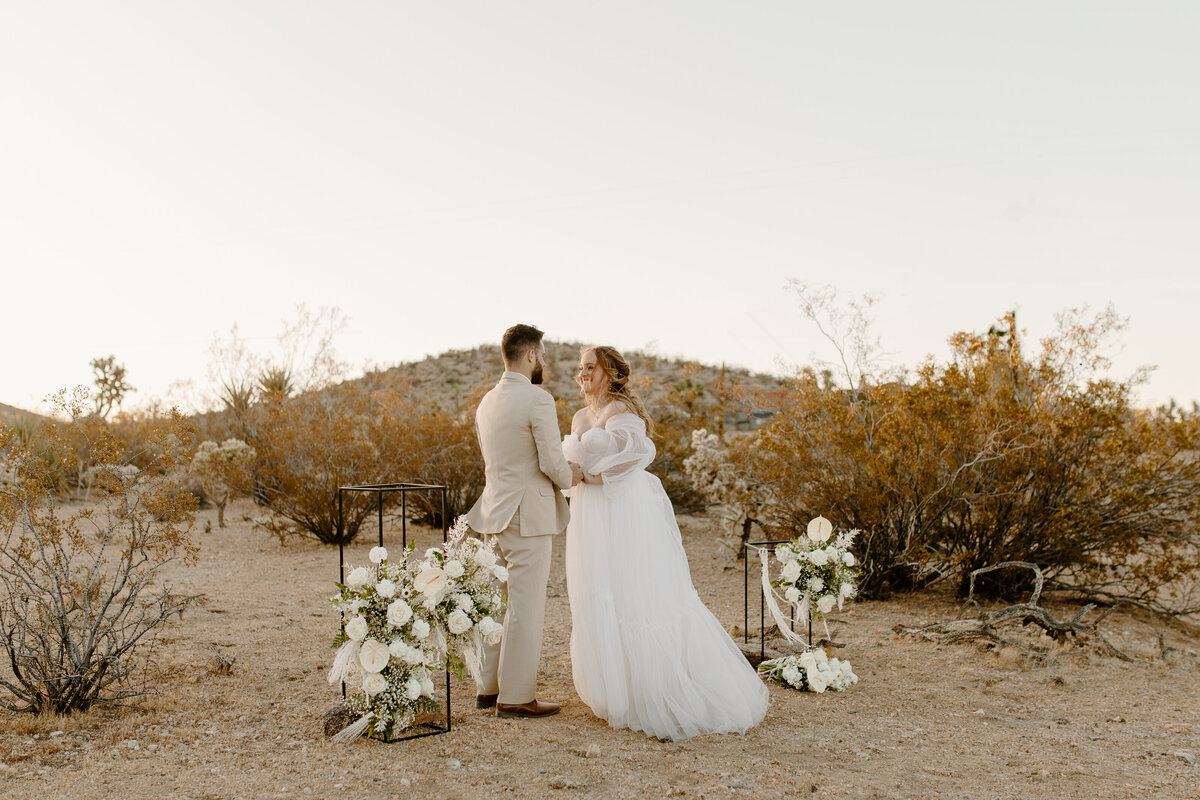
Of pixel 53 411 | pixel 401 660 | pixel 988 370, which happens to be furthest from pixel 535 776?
pixel 988 370

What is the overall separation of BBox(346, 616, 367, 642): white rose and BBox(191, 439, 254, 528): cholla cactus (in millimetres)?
9972

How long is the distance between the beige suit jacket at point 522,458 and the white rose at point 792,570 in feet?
5.77

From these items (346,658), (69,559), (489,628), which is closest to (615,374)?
(489,628)

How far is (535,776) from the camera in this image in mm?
4117

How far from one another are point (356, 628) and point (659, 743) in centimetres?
164

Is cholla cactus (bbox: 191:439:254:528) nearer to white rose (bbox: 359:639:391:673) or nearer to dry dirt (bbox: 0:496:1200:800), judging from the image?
dry dirt (bbox: 0:496:1200:800)

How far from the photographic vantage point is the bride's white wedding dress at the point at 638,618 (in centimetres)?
478

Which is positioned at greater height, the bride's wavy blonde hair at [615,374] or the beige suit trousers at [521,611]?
the bride's wavy blonde hair at [615,374]

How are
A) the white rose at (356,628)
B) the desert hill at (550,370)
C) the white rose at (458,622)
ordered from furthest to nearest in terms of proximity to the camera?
the desert hill at (550,370) → the white rose at (458,622) → the white rose at (356,628)

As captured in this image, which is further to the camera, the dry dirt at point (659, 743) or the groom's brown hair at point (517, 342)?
the groom's brown hair at point (517, 342)

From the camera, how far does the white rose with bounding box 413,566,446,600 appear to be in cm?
429

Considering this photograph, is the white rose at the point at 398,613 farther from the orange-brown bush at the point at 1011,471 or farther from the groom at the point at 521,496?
the orange-brown bush at the point at 1011,471

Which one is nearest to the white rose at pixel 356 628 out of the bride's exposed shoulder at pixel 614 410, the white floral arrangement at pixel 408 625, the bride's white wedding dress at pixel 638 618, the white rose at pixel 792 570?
the white floral arrangement at pixel 408 625

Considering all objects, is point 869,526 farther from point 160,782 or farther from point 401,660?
point 160,782
